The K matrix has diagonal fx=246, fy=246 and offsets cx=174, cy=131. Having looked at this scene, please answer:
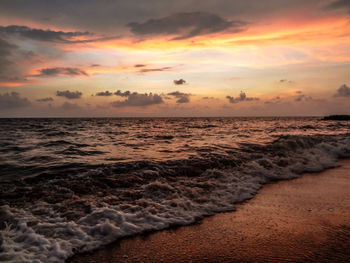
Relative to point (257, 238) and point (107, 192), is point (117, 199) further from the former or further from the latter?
point (257, 238)

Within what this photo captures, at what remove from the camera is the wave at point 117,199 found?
4.15 meters

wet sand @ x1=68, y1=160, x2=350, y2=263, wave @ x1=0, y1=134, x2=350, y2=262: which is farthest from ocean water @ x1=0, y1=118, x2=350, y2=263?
wet sand @ x1=68, y1=160, x2=350, y2=263

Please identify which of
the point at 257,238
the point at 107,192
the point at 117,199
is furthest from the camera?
the point at 107,192

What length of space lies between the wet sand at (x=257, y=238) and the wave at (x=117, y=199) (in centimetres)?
37

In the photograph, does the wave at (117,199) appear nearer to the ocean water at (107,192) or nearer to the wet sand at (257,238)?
the ocean water at (107,192)

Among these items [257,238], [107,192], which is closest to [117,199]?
[107,192]

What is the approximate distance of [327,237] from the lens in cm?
422

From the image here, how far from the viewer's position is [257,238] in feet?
13.9

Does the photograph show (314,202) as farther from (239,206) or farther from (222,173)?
(222,173)

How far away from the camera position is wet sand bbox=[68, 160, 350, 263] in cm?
366

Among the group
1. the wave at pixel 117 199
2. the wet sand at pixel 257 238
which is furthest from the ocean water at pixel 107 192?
the wet sand at pixel 257 238

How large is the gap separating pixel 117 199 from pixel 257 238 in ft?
11.2

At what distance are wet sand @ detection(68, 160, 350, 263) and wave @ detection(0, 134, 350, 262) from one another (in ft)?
1.22

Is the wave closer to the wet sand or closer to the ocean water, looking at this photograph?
the ocean water
